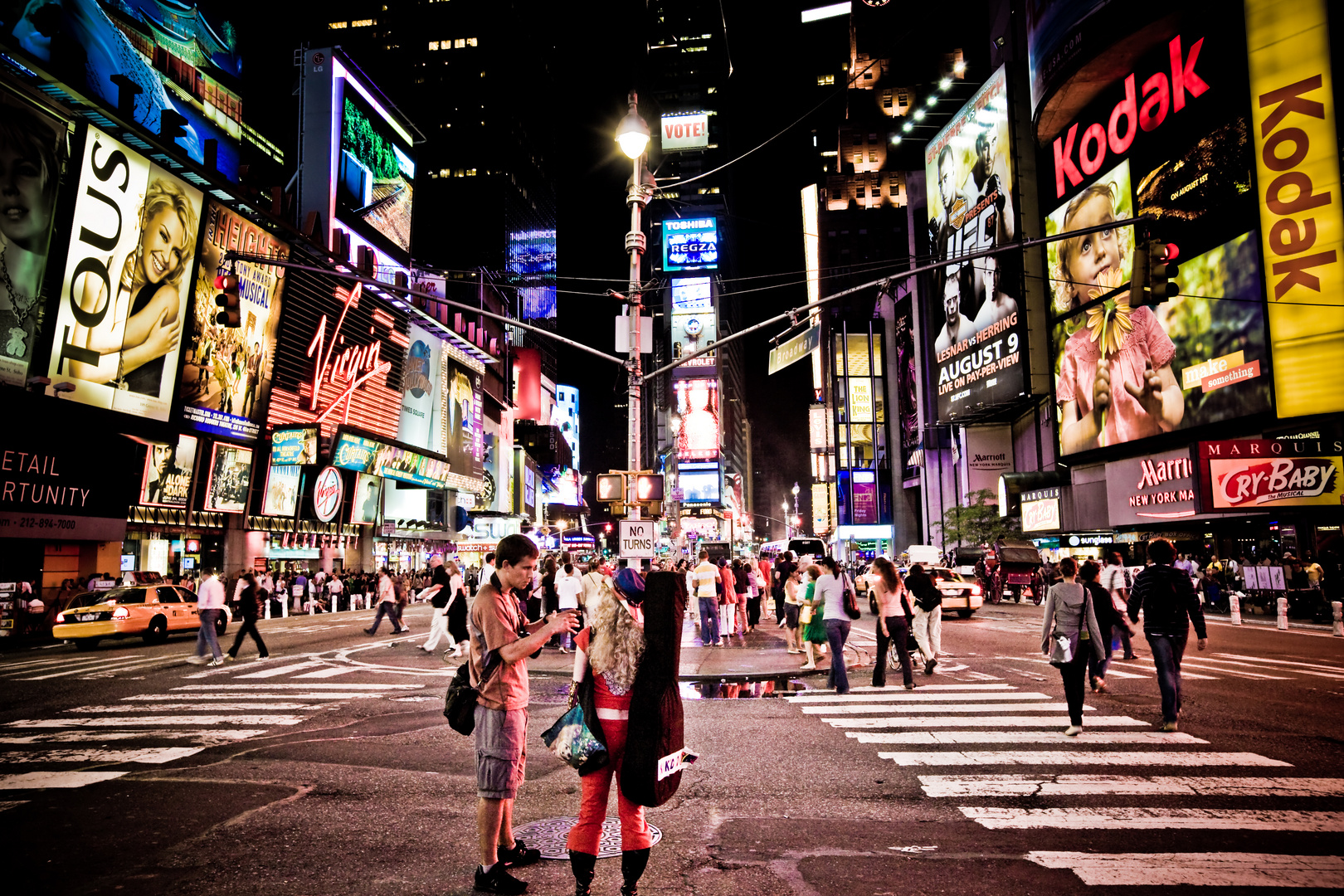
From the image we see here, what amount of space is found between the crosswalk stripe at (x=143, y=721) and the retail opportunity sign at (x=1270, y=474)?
32.8 metres

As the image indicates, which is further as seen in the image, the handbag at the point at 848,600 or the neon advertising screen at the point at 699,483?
the neon advertising screen at the point at 699,483

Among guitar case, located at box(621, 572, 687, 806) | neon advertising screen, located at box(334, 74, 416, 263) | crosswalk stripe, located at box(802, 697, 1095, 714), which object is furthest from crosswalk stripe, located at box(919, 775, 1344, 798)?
neon advertising screen, located at box(334, 74, 416, 263)

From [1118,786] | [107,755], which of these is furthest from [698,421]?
[1118,786]

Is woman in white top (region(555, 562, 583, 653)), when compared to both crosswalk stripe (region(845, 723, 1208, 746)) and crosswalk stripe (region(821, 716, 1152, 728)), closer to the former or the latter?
crosswalk stripe (region(821, 716, 1152, 728))

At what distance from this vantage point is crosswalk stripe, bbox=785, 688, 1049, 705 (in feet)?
36.0

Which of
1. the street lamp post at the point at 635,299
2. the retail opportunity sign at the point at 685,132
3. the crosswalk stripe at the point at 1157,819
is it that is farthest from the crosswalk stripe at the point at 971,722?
the retail opportunity sign at the point at 685,132

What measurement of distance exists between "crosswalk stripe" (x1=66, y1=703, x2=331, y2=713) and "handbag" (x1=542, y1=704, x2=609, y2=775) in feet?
26.7

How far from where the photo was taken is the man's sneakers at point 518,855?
483 centimetres

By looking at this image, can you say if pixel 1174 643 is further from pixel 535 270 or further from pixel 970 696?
pixel 535 270

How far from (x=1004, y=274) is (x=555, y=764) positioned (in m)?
48.7

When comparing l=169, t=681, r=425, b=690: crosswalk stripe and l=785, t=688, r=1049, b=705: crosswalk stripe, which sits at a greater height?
l=785, t=688, r=1049, b=705: crosswalk stripe

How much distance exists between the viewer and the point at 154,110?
3150 centimetres

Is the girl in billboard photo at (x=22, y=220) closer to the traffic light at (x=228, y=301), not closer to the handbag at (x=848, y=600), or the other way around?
the traffic light at (x=228, y=301)

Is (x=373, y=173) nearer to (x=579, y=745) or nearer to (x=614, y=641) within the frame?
(x=614, y=641)
